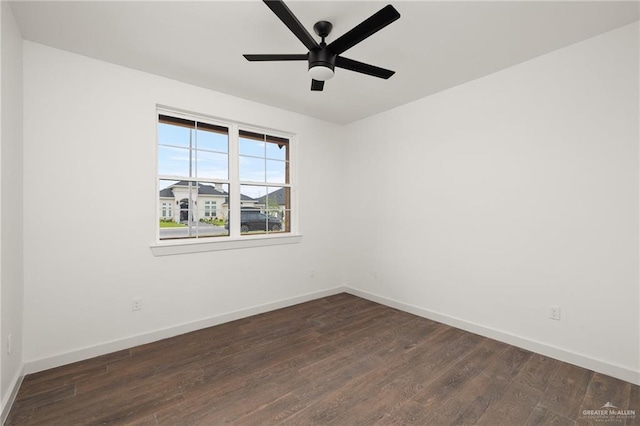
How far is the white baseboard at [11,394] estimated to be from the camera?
184 cm

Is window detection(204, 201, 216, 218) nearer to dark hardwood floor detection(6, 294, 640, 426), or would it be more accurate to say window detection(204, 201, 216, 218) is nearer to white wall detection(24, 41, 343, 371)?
white wall detection(24, 41, 343, 371)

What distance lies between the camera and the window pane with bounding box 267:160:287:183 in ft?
13.2

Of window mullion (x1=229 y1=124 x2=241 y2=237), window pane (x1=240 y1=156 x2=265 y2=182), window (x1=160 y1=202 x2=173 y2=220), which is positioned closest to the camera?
window (x1=160 y1=202 x2=173 y2=220)

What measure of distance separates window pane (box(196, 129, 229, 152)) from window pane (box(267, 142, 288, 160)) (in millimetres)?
623

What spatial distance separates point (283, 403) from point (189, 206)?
2.29m

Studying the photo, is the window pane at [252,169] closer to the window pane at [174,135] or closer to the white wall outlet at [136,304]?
the window pane at [174,135]

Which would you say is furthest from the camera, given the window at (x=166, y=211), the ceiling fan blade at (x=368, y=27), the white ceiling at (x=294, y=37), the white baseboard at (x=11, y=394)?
the window at (x=166, y=211)

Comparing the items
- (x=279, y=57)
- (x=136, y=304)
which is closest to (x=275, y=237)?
(x=136, y=304)

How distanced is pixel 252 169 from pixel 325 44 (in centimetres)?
208

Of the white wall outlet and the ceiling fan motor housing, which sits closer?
the ceiling fan motor housing

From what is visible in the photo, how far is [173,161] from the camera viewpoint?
10.6 ft

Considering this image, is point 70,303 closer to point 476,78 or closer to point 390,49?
point 390,49

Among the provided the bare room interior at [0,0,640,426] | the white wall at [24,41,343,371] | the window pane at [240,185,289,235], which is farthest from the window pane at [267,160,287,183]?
the white wall at [24,41,343,371]

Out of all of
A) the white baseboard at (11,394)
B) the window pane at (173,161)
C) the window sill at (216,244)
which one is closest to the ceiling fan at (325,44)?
the window pane at (173,161)
